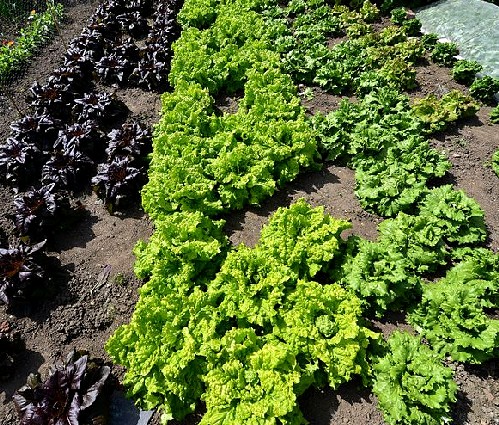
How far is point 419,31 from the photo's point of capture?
12.8 m

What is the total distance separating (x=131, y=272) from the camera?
693 centimetres

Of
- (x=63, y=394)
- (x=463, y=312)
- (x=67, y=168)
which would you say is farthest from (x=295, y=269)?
(x=67, y=168)

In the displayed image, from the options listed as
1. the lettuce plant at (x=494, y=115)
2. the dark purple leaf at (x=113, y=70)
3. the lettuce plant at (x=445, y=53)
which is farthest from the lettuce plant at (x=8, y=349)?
the lettuce plant at (x=445, y=53)

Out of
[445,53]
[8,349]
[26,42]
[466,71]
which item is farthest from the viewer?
[26,42]

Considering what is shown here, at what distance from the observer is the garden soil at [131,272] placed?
207 inches

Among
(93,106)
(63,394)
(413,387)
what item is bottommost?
(413,387)

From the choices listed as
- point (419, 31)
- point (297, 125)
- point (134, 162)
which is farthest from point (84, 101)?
point (419, 31)

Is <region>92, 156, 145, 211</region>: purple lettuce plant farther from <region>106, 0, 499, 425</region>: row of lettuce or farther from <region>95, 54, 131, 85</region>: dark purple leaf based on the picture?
<region>95, 54, 131, 85</region>: dark purple leaf

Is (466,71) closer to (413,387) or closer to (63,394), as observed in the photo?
(413,387)

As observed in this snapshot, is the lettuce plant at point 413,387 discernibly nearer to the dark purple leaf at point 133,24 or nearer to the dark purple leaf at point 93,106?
the dark purple leaf at point 93,106

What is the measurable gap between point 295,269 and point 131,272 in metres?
2.99

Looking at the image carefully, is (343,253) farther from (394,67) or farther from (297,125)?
(394,67)

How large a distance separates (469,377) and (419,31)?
11433 mm

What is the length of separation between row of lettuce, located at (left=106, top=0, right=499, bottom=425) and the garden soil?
34cm
